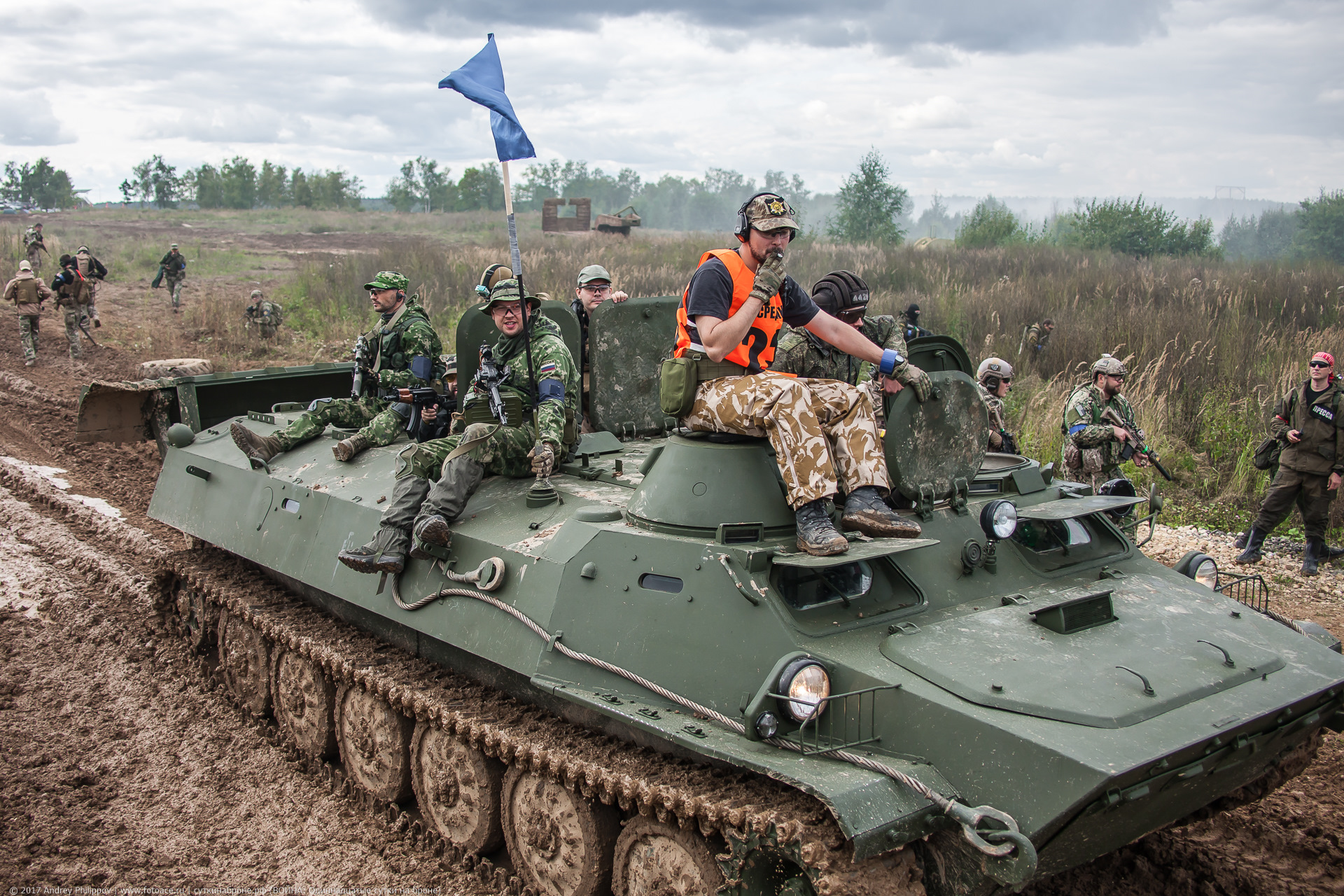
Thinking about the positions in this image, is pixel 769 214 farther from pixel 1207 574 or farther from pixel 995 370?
pixel 995 370

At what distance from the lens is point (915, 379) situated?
16.3 feet

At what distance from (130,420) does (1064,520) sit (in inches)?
308

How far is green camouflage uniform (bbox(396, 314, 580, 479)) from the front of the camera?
19.1 ft

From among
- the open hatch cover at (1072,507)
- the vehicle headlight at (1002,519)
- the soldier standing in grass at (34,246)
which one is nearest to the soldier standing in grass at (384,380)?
the vehicle headlight at (1002,519)

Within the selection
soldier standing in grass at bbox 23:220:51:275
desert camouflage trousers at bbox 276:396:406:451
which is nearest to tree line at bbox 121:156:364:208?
soldier standing in grass at bbox 23:220:51:275

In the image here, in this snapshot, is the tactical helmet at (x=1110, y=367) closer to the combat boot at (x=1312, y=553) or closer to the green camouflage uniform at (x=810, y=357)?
the combat boot at (x=1312, y=553)

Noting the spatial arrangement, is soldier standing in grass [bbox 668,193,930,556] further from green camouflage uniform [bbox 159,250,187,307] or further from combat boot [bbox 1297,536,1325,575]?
green camouflage uniform [bbox 159,250,187,307]

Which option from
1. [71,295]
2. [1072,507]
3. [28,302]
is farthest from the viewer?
[71,295]

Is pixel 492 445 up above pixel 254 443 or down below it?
above

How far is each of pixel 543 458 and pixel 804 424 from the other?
1523 mm

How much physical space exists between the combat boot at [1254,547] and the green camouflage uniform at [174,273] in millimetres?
21806

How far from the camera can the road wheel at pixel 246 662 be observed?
7.02 meters

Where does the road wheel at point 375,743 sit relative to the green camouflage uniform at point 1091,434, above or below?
below

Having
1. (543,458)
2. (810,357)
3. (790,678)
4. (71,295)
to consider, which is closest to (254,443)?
(543,458)
